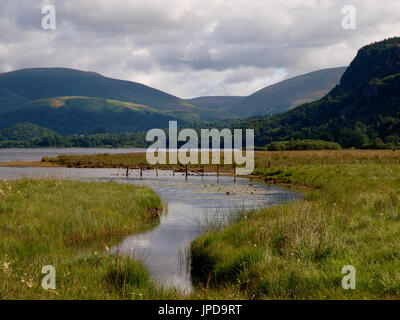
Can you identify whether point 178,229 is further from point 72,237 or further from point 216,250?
point 216,250

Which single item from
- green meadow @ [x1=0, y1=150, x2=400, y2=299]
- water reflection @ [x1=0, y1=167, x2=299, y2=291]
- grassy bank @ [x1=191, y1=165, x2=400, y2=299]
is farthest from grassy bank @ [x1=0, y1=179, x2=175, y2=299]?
grassy bank @ [x1=191, y1=165, x2=400, y2=299]

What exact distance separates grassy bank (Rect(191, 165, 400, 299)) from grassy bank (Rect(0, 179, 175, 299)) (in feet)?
8.14

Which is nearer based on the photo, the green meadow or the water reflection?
the green meadow

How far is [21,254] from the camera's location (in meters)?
13.8

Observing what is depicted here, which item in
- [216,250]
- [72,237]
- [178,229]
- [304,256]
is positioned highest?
[304,256]

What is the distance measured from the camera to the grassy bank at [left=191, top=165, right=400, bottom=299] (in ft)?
31.4

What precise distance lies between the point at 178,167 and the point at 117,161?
64.7ft

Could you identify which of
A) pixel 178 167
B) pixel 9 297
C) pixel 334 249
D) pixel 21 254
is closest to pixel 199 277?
pixel 334 249

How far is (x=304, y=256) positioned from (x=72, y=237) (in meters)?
10.6

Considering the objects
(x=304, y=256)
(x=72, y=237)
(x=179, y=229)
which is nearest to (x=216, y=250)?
(x=304, y=256)

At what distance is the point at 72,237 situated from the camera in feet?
58.8

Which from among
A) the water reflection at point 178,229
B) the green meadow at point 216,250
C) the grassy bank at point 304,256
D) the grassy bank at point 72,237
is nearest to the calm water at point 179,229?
the water reflection at point 178,229

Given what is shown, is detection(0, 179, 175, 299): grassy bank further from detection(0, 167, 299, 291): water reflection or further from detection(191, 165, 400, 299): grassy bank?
detection(191, 165, 400, 299): grassy bank

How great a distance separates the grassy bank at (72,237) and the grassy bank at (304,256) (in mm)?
2482
